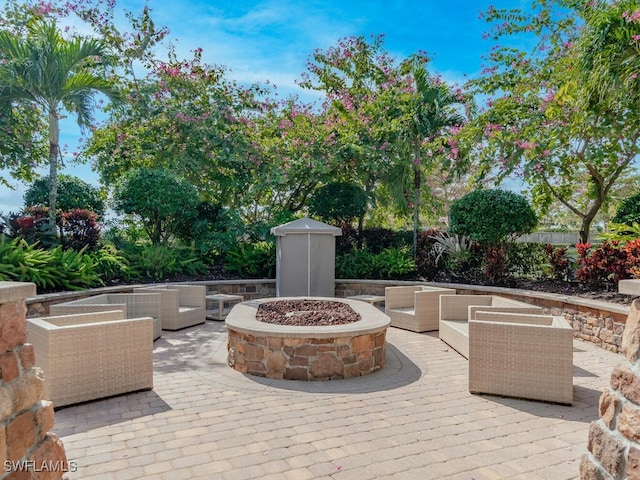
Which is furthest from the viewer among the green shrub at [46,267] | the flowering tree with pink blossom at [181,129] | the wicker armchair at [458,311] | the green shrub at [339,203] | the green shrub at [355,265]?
the green shrub at [339,203]

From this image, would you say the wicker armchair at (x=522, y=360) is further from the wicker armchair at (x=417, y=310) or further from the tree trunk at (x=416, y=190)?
the tree trunk at (x=416, y=190)

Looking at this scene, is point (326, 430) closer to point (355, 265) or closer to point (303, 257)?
point (303, 257)

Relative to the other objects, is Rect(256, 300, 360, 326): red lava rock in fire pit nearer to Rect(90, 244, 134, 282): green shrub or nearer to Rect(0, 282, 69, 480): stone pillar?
Rect(0, 282, 69, 480): stone pillar

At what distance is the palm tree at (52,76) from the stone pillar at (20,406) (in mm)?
7182

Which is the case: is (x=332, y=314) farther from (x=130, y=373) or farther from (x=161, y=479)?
(x=161, y=479)

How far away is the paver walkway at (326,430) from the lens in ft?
8.20

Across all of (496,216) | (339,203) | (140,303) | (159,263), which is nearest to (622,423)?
(140,303)

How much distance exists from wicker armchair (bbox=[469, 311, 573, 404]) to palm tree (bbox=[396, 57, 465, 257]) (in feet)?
19.5

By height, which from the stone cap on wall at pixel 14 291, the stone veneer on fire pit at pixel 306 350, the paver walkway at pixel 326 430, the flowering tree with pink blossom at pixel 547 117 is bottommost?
the paver walkway at pixel 326 430

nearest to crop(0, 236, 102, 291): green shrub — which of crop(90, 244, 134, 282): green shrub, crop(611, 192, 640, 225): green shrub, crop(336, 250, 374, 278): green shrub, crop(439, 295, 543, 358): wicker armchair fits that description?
crop(90, 244, 134, 282): green shrub

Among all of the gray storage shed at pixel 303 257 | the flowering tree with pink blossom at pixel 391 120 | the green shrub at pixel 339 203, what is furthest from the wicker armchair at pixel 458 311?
the green shrub at pixel 339 203

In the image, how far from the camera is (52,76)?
7367 millimetres

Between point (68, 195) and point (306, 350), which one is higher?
point (68, 195)

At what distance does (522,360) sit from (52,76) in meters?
8.56
